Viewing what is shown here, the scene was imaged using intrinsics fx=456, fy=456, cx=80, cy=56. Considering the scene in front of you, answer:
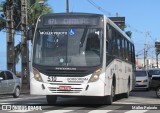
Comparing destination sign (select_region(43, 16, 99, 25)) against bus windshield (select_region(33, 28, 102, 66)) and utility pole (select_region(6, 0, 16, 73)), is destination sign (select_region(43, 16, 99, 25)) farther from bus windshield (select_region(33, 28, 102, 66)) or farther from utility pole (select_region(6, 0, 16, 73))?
utility pole (select_region(6, 0, 16, 73))

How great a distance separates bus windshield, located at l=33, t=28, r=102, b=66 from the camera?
1652cm

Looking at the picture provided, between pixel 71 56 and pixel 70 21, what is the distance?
4.72 feet

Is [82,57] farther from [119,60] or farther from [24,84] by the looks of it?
[24,84]

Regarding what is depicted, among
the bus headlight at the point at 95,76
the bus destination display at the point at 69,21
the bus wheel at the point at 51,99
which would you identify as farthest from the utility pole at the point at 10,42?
the bus headlight at the point at 95,76

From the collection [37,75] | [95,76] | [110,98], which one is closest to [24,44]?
[110,98]

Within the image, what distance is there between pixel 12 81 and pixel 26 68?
12.7m

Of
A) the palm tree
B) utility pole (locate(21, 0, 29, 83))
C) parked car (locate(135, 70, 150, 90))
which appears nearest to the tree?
the palm tree

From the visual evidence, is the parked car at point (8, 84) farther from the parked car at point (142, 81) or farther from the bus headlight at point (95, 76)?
the parked car at point (142, 81)

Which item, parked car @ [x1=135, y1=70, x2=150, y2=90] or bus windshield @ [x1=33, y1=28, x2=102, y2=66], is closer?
bus windshield @ [x1=33, y1=28, x2=102, y2=66]

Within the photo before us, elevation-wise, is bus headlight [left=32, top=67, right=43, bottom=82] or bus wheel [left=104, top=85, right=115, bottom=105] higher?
bus headlight [left=32, top=67, right=43, bottom=82]

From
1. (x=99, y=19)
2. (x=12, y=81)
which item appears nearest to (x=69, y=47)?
(x=99, y=19)

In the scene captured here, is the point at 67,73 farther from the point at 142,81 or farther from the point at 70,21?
the point at 142,81

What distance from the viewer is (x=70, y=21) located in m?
17.2

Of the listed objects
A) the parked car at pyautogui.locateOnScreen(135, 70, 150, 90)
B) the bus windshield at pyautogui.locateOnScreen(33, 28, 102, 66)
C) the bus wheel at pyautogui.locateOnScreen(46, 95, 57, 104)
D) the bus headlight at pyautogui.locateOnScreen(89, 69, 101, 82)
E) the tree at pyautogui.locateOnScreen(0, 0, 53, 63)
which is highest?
the tree at pyautogui.locateOnScreen(0, 0, 53, 63)
